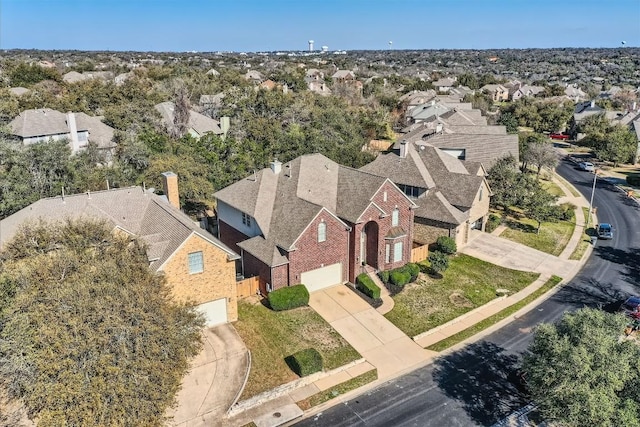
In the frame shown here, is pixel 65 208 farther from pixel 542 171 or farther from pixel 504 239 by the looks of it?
pixel 542 171

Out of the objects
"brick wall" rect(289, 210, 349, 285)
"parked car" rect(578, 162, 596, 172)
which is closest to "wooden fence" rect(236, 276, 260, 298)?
"brick wall" rect(289, 210, 349, 285)

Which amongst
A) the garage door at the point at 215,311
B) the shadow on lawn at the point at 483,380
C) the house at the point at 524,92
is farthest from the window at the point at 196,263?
the house at the point at 524,92

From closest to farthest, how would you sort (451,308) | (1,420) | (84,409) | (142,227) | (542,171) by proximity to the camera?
1. (84,409)
2. (1,420)
3. (142,227)
4. (451,308)
5. (542,171)

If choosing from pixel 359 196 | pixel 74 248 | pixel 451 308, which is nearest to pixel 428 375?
pixel 451 308

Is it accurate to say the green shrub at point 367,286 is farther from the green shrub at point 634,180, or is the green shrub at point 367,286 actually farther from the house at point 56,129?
the green shrub at point 634,180

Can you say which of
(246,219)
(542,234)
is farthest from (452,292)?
(542,234)

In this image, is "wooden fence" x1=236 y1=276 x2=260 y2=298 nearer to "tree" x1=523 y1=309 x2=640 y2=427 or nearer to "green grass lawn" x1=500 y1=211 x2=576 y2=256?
"tree" x1=523 y1=309 x2=640 y2=427

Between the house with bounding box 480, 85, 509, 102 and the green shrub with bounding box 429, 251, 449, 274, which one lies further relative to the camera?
the house with bounding box 480, 85, 509, 102
